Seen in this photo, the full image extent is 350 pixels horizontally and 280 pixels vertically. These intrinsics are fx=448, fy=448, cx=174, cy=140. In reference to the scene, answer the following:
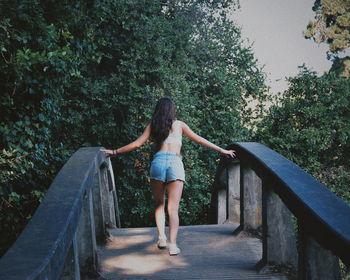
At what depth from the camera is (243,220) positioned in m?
4.37

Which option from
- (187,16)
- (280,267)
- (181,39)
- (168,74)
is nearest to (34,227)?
(280,267)

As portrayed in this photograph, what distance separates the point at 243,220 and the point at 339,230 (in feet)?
8.36

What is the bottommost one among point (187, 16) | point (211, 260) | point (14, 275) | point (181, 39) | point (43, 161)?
point (211, 260)

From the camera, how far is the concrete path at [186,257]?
3.33 m

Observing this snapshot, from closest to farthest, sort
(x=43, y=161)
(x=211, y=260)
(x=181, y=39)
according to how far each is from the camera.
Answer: (x=211, y=260) < (x=43, y=161) < (x=181, y=39)

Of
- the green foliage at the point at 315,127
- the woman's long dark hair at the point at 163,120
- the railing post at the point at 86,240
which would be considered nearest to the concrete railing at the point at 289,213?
the woman's long dark hair at the point at 163,120

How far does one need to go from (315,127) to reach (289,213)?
12.1 metres

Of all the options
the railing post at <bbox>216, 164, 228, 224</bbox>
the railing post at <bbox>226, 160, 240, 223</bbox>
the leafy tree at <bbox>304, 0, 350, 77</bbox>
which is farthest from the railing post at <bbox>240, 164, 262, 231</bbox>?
the leafy tree at <bbox>304, 0, 350, 77</bbox>

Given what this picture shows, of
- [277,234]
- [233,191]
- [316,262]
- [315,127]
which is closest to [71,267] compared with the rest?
[316,262]

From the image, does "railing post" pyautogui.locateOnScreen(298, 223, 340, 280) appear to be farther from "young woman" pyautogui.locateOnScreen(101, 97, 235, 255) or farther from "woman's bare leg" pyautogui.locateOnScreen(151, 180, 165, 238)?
"woman's bare leg" pyautogui.locateOnScreen(151, 180, 165, 238)

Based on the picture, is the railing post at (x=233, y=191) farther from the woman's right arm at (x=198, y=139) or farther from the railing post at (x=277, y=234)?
the railing post at (x=277, y=234)

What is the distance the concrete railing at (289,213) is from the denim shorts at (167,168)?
0.62 m

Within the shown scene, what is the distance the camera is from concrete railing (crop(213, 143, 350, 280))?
6.62ft

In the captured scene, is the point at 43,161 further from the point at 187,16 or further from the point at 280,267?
the point at 187,16
